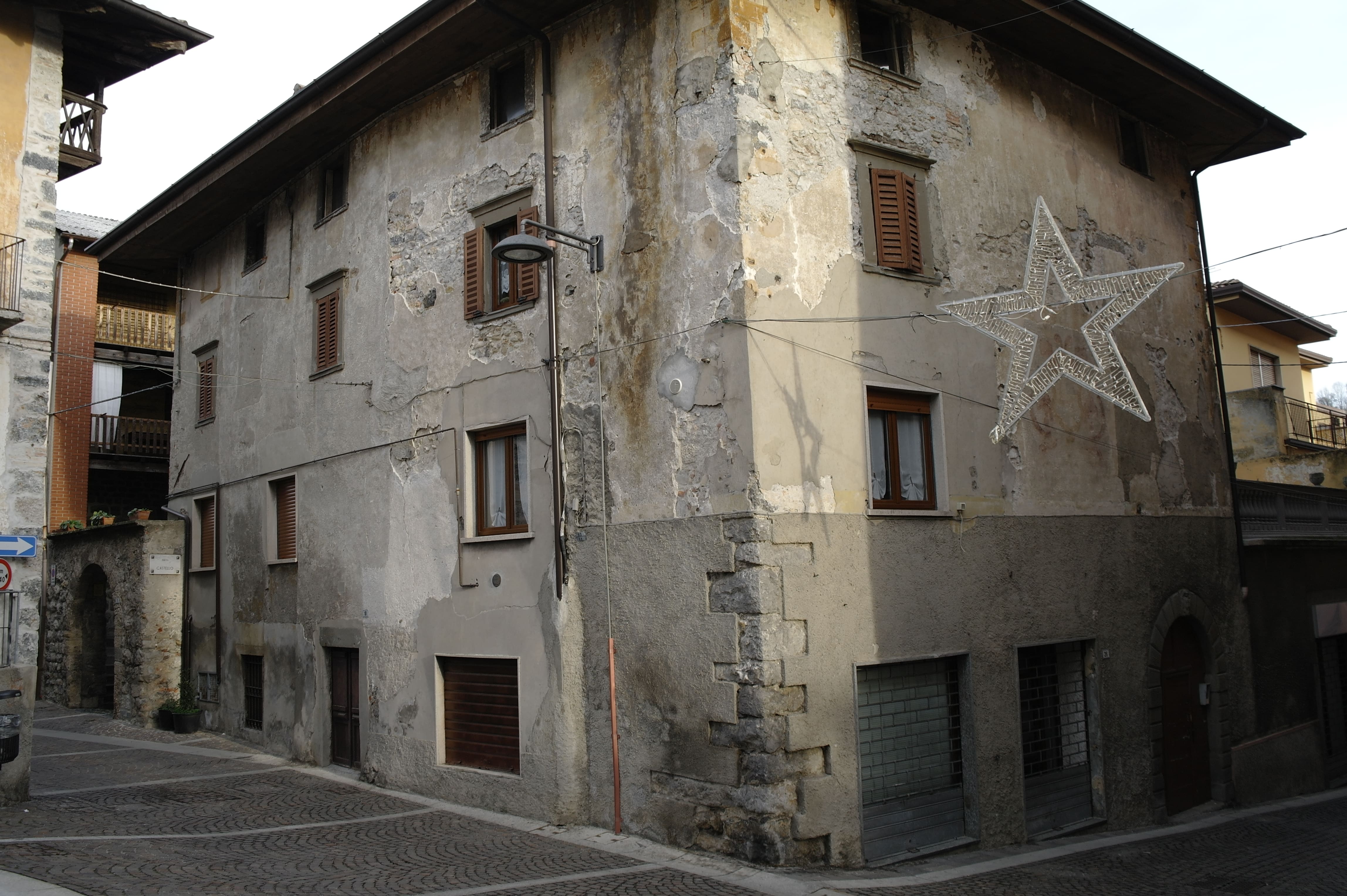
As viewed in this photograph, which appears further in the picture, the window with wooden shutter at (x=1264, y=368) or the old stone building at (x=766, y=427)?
the window with wooden shutter at (x=1264, y=368)

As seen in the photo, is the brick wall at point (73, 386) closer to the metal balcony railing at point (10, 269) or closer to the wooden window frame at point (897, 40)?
the metal balcony railing at point (10, 269)

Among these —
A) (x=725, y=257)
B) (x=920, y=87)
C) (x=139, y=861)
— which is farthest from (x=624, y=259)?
(x=139, y=861)

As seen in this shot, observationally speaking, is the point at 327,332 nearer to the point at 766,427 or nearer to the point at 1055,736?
the point at 766,427

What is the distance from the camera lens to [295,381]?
15.4m

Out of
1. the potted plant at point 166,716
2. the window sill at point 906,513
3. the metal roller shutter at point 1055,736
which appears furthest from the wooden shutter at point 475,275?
the potted plant at point 166,716

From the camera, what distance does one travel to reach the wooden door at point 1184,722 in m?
13.1

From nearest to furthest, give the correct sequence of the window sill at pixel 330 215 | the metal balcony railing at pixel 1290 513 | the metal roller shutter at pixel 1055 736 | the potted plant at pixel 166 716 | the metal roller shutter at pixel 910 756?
the metal roller shutter at pixel 910 756, the metal roller shutter at pixel 1055 736, the window sill at pixel 330 215, the metal balcony railing at pixel 1290 513, the potted plant at pixel 166 716

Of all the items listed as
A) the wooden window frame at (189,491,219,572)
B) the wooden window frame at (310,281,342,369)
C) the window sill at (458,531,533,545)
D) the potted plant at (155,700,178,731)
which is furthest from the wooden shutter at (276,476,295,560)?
the window sill at (458,531,533,545)

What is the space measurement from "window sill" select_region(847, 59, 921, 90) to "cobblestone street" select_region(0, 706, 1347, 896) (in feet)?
25.7

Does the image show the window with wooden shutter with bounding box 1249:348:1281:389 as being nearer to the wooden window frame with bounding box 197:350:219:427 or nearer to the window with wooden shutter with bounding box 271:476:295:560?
the window with wooden shutter with bounding box 271:476:295:560

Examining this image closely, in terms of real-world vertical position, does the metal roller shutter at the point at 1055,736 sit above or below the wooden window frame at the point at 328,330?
below

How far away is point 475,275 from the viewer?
40.2 feet

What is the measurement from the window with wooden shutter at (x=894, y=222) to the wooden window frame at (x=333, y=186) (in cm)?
773

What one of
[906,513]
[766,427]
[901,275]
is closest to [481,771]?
[766,427]
